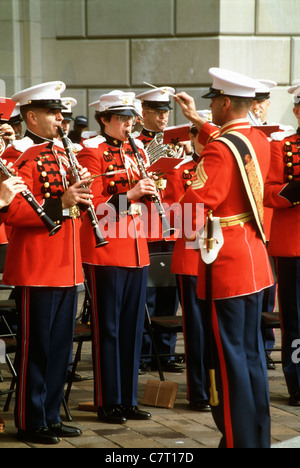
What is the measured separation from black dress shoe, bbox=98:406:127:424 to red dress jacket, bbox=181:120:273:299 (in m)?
1.32

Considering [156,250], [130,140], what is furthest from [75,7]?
[130,140]

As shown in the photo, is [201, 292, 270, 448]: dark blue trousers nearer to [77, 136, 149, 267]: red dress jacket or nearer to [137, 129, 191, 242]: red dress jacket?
[77, 136, 149, 267]: red dress jacket

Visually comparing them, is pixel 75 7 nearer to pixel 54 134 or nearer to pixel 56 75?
pixel 56 75

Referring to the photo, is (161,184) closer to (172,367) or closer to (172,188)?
(172,188)

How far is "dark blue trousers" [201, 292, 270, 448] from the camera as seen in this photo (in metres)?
4.62

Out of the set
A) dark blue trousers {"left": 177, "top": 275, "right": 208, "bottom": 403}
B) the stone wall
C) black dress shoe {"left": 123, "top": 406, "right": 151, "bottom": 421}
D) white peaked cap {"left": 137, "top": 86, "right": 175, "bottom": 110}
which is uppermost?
the stone wall

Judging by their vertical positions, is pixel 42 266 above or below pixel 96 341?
above

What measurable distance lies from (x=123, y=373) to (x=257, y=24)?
7.32 m

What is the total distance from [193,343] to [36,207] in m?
1.71

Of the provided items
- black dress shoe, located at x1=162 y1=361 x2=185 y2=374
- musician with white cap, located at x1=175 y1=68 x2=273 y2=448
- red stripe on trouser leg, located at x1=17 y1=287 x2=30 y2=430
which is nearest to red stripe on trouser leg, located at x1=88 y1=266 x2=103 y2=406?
red stripe on trouser leg, located at x1=17 y1=287 x2=30 y2=430

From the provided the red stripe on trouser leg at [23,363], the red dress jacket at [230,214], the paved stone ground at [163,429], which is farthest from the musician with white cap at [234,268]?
the red stripe on trouser leg at [23,363]

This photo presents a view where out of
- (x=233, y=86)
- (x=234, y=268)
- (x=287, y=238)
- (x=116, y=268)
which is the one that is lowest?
(x=116, y=268)

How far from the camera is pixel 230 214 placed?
471 cm

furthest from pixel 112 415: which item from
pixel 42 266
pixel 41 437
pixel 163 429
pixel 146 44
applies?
pixel 146 44
